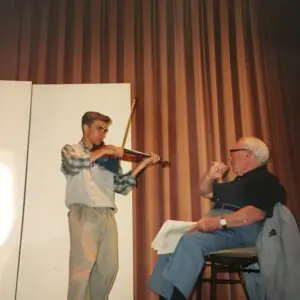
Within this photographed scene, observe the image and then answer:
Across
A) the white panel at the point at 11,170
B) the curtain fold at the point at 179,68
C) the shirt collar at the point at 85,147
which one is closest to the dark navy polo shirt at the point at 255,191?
the curtain fold at the point at 179,68

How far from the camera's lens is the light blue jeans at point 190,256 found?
1573mm

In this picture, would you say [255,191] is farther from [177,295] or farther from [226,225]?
[177,295]

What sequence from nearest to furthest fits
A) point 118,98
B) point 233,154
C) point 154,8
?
1. point 233,154
2. point 118,98
3. point 154,8

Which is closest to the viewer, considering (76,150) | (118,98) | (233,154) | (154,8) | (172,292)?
(172,292)

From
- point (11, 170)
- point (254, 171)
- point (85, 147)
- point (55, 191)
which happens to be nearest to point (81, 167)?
point (85, 147)

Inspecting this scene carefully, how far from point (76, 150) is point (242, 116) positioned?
3.44 ft

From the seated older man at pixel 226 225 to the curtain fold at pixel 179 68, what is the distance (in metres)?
0.42

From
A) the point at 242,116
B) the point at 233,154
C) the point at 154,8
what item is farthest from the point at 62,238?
the point at 154,8

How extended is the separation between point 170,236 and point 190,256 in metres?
0.22

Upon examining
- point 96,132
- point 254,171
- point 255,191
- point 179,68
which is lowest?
point 255,191

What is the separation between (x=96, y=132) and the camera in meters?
2.27

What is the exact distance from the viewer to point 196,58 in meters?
2.52

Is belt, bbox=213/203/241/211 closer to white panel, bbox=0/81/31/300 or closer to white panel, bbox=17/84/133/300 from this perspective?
white panel, bbox=17/84/133/300

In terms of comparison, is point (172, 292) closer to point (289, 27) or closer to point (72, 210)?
point (72, 210)
